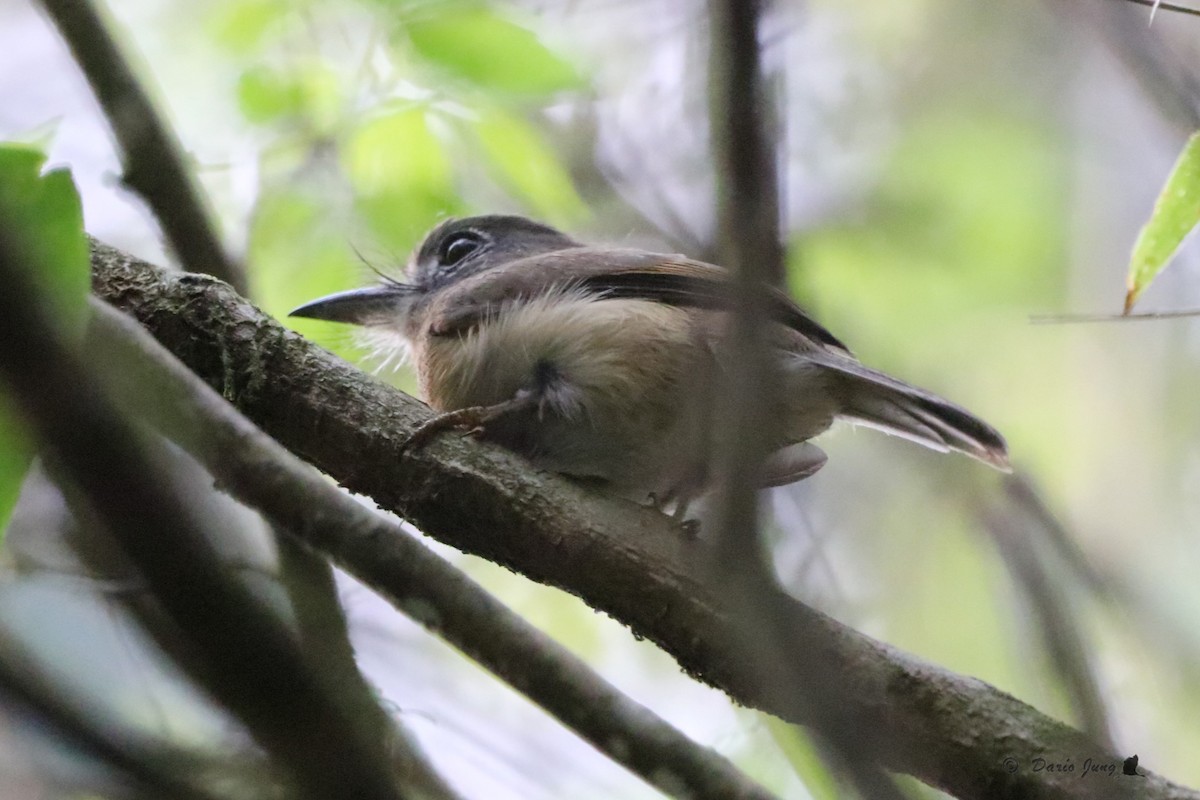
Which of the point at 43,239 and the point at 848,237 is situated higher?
the point at 848,237

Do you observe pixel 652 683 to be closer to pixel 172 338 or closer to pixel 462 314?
pixel 462 314

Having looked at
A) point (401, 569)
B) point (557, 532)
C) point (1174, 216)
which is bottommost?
point (401, 569)

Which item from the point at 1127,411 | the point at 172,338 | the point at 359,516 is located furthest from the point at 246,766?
the point at 1127,411

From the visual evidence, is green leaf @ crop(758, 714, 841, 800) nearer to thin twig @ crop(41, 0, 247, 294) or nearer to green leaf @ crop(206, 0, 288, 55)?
thin twig @ crop(41, 0, 247, 294)

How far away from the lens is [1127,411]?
5008mm

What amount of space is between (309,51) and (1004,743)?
2.04m

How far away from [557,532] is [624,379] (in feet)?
1.91

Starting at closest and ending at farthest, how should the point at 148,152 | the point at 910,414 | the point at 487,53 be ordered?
the point at 487,53, the point at 148,152, the point at 910,414

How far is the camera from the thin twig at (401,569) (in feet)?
3.88

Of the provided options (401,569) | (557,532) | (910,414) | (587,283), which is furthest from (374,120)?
(401,569)

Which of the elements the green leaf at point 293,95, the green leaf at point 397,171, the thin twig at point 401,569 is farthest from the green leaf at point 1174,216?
the green leaf at point 293,95

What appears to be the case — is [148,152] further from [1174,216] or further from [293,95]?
[1174,216]

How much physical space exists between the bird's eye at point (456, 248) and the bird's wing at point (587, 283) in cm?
45

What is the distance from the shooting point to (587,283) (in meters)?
2.63
